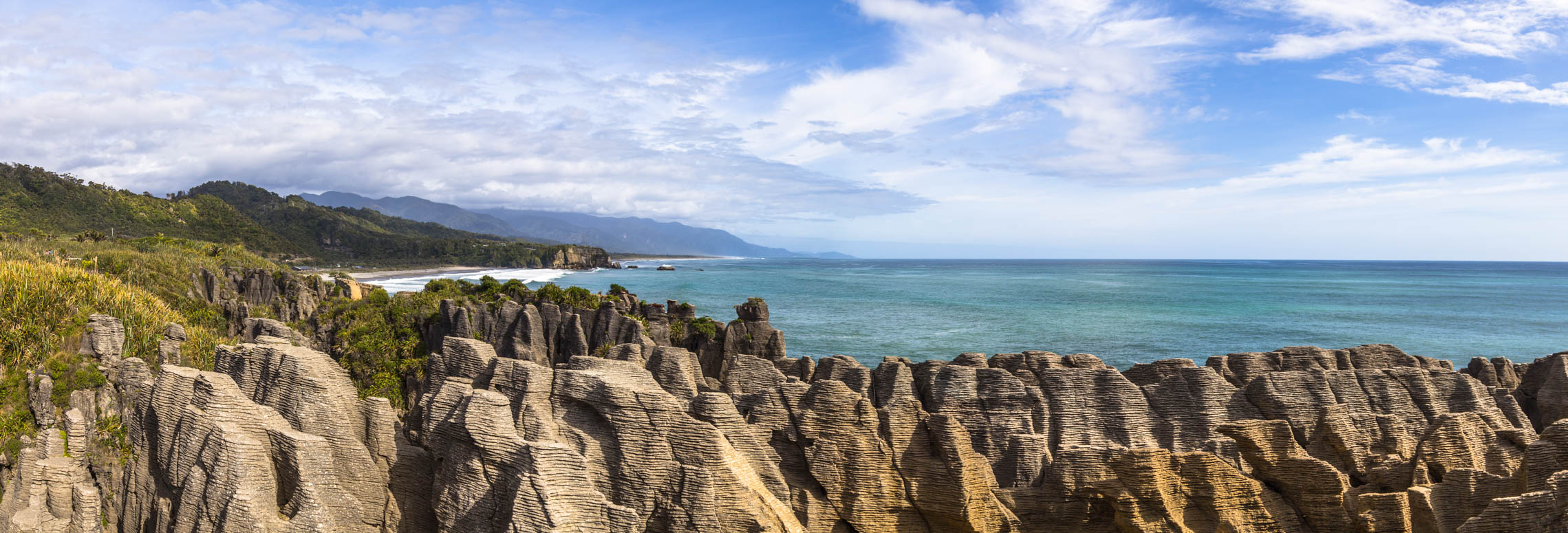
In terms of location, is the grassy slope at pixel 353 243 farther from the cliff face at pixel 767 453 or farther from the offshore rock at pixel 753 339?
the cliff face at pixel 767 453

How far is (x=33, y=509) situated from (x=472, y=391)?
6.68 meters

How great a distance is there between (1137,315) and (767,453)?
86.5 m

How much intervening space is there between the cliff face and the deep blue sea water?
3136cm

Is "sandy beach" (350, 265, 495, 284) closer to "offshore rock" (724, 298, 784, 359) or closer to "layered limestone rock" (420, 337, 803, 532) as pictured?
"offshore rock" (724, 298, 784, 359)

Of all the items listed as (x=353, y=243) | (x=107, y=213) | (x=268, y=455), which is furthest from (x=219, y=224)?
(x=268, y=455)

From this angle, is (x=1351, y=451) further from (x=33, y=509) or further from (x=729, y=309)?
(x=729, y=309)

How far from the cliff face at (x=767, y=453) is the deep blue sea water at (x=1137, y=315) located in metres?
31.4

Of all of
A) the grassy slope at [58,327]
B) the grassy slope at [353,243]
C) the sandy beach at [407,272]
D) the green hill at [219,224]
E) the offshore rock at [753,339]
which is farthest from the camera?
the grassy slope at [353,243]

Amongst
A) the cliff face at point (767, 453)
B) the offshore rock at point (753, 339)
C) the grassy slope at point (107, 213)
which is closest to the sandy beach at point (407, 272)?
the grassy slope at point (107, 213)

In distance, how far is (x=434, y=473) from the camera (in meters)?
9.34

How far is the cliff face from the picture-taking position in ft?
27.8

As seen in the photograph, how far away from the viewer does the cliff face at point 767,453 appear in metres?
8.46

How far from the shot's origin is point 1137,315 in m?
85.5

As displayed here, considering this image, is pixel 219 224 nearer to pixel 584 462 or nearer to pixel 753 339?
pixel 753 339
